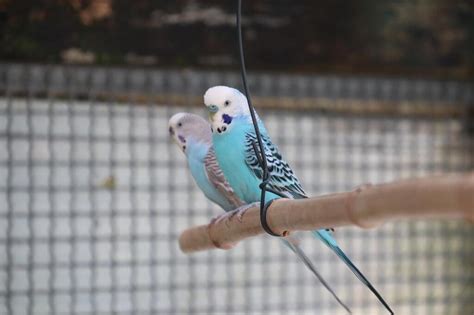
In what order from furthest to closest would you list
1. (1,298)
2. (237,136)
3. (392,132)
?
(392,132)
(1,298)
(237,136)

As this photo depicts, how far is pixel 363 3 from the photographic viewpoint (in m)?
1.37

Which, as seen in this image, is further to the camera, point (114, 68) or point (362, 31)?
point (362, 31)

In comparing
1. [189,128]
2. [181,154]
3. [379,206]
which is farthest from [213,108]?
[181,154]

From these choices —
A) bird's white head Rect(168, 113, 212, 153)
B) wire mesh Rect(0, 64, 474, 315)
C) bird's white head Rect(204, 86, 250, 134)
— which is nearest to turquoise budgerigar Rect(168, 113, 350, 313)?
bird's white head Rect(168, 113, 212, 153)

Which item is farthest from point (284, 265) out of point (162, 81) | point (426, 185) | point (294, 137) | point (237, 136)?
point (426, 185)

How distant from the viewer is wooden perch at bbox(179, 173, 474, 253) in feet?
1.30

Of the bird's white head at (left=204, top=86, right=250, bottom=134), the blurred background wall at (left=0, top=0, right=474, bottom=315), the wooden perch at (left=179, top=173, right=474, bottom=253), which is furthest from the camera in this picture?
the blurred background wall at (left=0, top=0, right=474, bottom=315)

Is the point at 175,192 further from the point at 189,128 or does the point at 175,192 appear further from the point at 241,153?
the point at 241,153

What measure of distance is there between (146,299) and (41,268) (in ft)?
0.55

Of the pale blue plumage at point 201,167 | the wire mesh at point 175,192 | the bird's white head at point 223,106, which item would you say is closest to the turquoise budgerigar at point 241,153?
the bird's white head at point 223,106

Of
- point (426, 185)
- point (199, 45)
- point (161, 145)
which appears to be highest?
point (199, 45)

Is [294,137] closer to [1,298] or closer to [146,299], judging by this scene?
[146,299]

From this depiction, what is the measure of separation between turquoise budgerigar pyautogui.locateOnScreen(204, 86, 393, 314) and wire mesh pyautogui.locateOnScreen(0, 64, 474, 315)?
0.50m

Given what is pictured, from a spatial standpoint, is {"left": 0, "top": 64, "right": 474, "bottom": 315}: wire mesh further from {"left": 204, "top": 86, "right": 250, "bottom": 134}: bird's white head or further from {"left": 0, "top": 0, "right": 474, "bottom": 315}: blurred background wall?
{"left": 204, "top": 86, "right": 250, "bottom": 134}: bird's white head
